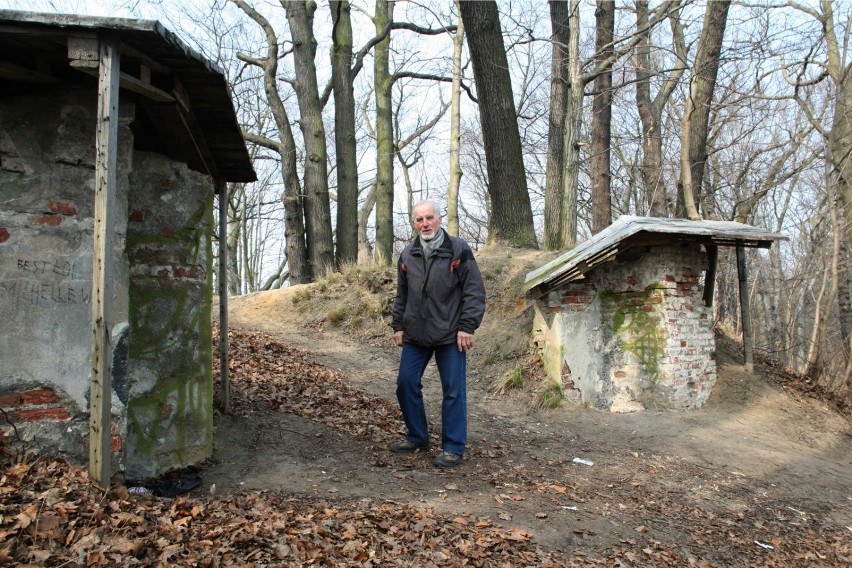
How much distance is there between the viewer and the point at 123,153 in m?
4.01

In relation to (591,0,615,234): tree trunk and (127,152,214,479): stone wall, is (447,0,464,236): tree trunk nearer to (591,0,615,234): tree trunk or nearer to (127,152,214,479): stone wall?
(591,0,615,234): tree trunk

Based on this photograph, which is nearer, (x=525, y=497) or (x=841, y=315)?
(x=525, y=497)

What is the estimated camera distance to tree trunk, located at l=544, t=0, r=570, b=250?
11.6 metres

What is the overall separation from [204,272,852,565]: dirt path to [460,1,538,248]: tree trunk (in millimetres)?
3448

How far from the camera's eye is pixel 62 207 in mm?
3766

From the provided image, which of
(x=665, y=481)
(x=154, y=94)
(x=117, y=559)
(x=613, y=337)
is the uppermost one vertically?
(x=154, y=94)

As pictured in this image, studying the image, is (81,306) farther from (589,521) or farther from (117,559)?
(589,521)

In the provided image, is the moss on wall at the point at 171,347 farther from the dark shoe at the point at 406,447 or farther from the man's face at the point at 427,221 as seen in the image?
the man's face at the point at 427,221

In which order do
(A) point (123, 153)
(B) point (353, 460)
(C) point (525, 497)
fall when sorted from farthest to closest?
(B) point (353, 460)
(C) point (525, 497)
(A) point (123, 153)

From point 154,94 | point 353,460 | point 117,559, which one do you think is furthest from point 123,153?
point 353,460

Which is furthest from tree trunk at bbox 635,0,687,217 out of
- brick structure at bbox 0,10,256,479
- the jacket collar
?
brick structure at bbox 0,10,256,479

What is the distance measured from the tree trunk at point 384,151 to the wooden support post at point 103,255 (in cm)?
1184

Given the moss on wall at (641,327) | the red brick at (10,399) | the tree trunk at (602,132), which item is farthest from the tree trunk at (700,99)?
the red brick at (10,399)

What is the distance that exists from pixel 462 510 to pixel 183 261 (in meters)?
2.73
